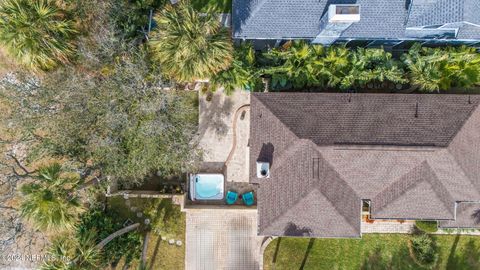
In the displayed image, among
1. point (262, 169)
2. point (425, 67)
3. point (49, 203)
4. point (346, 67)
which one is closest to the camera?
point (49, 203)

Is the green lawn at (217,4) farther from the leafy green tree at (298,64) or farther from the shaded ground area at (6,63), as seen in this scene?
the shaded ground area at (6,63)

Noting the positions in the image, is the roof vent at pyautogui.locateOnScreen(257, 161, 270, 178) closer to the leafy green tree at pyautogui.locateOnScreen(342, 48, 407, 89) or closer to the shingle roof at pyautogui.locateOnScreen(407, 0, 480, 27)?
the leafy green tree at pyautogui.locateOnScreen(342, 48, 407, 89)

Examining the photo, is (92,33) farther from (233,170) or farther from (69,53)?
(233,170)

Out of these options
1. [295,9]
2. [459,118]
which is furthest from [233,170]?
[459,118]

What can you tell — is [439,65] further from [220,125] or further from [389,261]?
[220,125]

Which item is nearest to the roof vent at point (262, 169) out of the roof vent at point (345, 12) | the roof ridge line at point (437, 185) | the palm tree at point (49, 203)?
the roof vent at point (345, 12)

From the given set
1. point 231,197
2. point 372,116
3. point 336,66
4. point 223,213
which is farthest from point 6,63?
point 372,116
